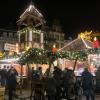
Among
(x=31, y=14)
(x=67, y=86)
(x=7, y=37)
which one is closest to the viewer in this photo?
(x=67, y=86)

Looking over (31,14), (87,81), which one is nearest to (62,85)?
(87,81)

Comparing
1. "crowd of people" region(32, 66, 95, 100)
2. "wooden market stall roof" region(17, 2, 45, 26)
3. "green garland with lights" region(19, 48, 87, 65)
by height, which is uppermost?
"wooden market stall roof" region(17, 2, 45, 26)

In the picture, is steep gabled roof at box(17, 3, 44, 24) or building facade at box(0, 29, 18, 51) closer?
steep gabled roof at box(17, 3, 44, 24)

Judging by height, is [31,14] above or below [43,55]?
above

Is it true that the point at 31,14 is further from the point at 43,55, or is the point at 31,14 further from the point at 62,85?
the point at 62,85

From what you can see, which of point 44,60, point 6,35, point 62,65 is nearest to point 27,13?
point 62,65

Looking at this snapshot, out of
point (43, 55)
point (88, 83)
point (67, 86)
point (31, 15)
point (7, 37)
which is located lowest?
point (67, 86)

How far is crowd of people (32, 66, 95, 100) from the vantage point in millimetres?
14648

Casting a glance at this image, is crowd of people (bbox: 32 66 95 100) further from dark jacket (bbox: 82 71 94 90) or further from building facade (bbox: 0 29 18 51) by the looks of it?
building facade (bbox: 0 29 18 51)

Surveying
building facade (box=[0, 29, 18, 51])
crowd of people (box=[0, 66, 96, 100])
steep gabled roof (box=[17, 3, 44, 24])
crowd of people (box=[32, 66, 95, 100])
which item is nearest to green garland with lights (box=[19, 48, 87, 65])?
crowd of people (box=[0, 66, 96, 100])

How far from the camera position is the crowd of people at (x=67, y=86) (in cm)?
1465

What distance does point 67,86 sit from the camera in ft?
53.5

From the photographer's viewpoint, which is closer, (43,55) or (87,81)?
(87,81)

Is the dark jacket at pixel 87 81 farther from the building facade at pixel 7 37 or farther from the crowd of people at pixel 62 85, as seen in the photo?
the building facade at pixel 7 37
